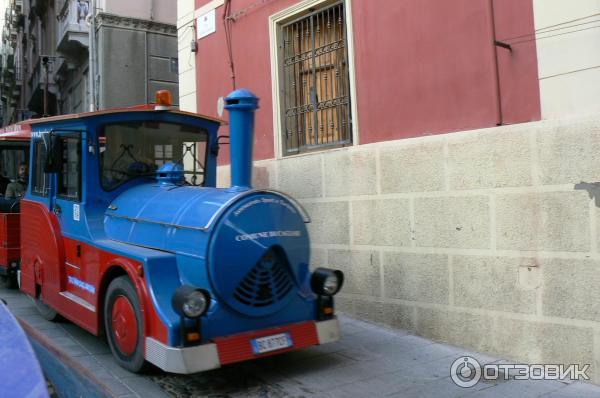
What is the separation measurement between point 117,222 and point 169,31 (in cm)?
1176

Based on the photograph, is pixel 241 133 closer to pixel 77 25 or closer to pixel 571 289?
pixel 571 289

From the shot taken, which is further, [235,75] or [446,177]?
[235,75]

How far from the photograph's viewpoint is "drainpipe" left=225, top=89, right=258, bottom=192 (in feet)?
14.1

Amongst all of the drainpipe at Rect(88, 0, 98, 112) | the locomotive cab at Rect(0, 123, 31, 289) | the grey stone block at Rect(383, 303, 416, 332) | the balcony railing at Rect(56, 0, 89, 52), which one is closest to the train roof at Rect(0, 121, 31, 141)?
the locomotive cab at Rect(0, 123, 31, 289)

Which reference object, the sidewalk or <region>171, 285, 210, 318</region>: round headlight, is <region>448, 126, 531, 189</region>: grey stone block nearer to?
the sidewalk

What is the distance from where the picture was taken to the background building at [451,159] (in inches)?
167

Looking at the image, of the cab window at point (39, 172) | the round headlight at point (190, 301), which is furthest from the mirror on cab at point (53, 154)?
the round headlight at point (190, 301)

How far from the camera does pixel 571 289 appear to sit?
13.8ft

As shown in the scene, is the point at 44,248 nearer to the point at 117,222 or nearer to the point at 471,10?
the point at 117,222

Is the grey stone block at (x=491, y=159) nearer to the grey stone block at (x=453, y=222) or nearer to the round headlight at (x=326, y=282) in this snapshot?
the grey stone block at (x=453, y=222)

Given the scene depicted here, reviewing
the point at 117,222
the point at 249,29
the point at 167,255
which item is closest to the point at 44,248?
the point at 117,222

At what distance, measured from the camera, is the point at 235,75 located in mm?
8156

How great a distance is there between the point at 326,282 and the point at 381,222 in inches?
59.4

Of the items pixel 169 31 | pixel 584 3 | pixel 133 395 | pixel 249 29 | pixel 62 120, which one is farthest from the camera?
pixel 169 31
